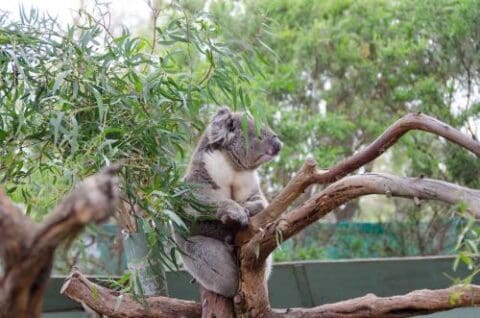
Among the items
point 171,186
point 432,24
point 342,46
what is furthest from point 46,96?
point 342,46

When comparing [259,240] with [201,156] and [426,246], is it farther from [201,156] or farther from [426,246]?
[426,246]

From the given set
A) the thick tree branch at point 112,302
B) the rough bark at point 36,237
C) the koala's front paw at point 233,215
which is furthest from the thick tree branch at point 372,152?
the rough bark at point 36,237

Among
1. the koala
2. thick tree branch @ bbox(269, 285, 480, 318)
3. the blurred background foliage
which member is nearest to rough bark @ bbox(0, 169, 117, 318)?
the blurred background foliage

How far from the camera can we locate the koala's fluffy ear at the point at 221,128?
370 cm

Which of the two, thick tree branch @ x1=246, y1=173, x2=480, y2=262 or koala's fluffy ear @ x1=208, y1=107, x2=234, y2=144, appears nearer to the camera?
thick tree branch @ x1=246, y1=173, x2=480, y2=262

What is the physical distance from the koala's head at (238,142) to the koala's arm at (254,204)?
0.18 m

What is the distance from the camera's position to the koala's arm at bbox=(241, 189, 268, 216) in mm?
3469

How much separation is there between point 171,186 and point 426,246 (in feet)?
15.9

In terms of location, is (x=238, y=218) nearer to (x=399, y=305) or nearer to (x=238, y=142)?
(x=238, y=142)

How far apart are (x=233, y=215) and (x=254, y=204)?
12.0 inches

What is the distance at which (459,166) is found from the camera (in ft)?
21.4

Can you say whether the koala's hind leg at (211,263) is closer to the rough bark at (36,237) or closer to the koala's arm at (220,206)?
the koala's arm at (220,206)

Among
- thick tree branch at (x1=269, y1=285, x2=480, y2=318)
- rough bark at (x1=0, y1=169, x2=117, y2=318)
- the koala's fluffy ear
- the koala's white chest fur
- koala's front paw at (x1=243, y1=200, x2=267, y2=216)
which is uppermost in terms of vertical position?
the koala's fluffy ear

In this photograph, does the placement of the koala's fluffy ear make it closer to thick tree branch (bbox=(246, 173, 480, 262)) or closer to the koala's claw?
the koala's claw
